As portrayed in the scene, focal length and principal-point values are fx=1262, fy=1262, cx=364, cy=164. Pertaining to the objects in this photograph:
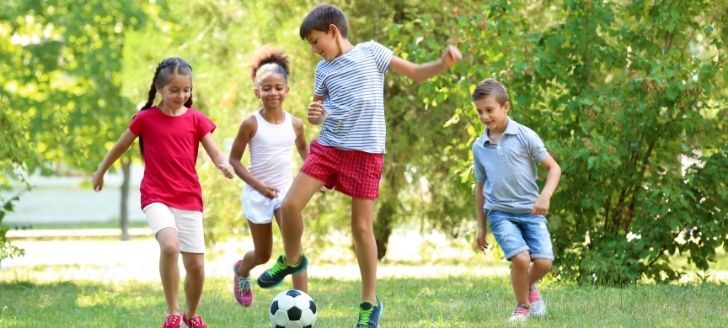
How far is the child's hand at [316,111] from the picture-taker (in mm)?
6664

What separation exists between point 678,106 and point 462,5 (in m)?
5.08

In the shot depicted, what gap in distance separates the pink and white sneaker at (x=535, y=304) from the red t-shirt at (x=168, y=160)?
6.79 ft

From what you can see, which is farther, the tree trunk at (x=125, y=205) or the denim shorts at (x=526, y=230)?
the tree trunk at (x=125, y=205)

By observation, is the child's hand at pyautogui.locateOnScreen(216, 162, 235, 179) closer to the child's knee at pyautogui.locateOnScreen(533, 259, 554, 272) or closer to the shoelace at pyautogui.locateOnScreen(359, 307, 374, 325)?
the shoelace at pyautogui.locateOnScreen(359, 307, 374, 325)

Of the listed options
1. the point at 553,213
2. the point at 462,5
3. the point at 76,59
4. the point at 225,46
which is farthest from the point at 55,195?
the point at 553,213

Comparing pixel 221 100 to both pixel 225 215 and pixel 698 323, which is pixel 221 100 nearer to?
pixel 225 215

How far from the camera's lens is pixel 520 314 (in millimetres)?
Answer: 7254

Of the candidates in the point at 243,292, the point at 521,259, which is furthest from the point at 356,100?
the point at 243,292

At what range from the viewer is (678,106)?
32.6 ft

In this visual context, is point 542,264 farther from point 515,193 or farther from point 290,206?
point 290,206

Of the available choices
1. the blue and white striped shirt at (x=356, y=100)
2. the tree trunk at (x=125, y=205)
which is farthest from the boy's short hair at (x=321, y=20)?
the tree trunk at (x=125, y=205)

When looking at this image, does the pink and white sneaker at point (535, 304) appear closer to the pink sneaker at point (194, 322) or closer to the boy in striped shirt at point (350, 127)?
the boy in striped shirt at point (350, 127)

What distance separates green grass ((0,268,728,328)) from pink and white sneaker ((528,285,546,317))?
68 millimetres

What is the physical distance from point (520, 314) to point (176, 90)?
2331 mm
